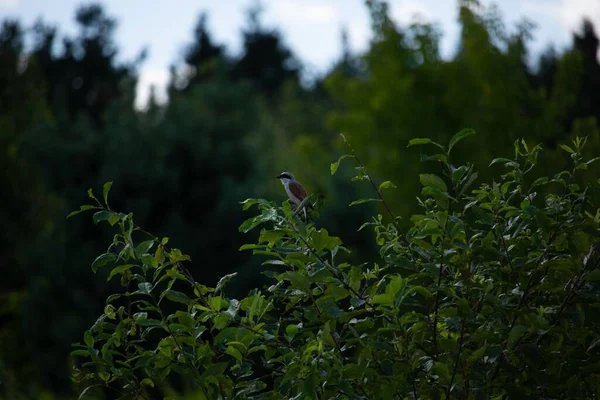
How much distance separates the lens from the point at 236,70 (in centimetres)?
5016

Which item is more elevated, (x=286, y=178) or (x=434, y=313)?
(x=286, y=178)

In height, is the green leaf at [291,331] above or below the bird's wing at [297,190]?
below

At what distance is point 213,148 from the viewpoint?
23766mm

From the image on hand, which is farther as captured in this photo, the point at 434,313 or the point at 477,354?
the point at 434,313

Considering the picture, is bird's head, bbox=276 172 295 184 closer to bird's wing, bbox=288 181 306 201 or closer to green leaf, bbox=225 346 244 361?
bird's wing, bbox=288 181 306 201

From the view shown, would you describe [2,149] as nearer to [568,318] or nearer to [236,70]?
[568,318]

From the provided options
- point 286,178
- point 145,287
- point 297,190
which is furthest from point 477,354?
point 286,178

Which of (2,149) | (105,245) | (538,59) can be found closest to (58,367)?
(105,245)

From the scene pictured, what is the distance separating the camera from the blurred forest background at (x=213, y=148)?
45.2 feet

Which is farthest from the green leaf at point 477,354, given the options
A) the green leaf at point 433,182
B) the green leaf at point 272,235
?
the green leaf at point 272,235

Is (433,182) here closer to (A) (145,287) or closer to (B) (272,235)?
(B) (272,235)

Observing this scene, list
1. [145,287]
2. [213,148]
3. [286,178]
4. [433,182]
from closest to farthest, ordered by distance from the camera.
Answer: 1. [433,182]
2. [145,287]
3. [286,178]
4. [213,148]

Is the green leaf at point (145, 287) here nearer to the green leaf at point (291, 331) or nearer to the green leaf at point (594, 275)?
the green leaf at point (291, 331)

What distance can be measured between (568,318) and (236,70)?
48211mm
